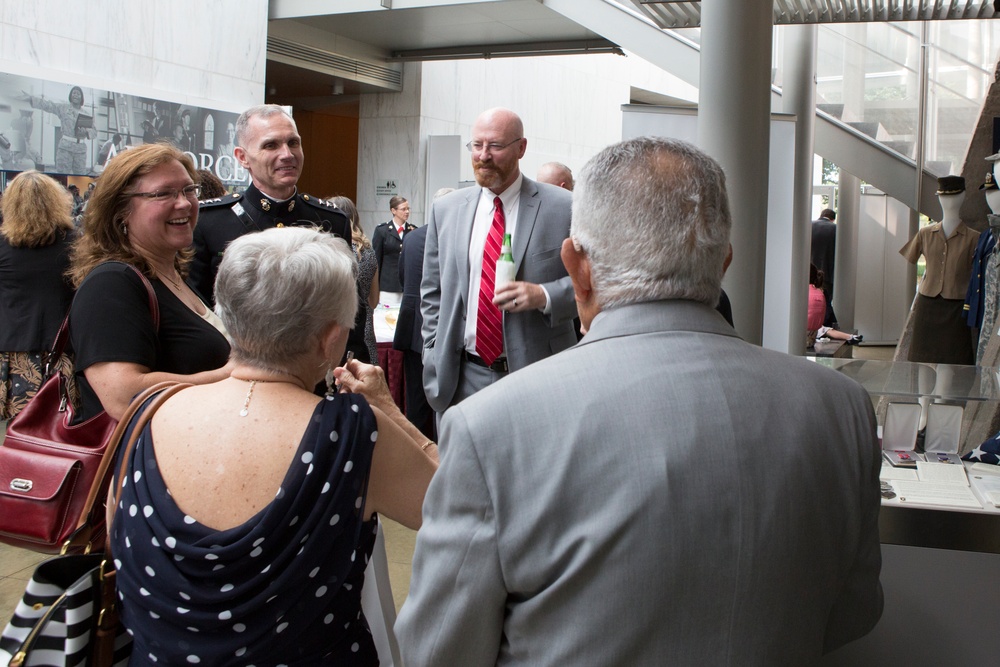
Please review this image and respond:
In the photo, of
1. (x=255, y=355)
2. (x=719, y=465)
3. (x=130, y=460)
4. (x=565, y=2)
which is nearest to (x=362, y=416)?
(x=255, y=355)

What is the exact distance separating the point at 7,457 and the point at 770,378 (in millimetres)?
1695

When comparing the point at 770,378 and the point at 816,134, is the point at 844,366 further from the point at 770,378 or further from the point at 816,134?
the point at 816,134

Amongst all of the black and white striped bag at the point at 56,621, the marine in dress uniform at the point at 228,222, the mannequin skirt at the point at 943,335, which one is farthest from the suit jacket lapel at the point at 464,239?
the mannequin skirt at the point at 943,335

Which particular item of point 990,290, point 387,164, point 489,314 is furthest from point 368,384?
point 387,164

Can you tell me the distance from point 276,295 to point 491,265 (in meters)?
1.79

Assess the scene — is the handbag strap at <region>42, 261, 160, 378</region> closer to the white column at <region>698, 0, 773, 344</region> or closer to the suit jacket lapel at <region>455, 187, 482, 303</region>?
the suit jacket lapel at <region>455, 187, 482, 303</region>

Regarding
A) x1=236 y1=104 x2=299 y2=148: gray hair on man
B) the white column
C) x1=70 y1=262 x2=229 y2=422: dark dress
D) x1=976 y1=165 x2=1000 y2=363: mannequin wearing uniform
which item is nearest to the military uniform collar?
x1=236 y1=104 x2=299 y2=148: gray hair on man

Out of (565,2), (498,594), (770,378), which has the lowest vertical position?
(498,594)

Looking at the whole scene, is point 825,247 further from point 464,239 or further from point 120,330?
point 120,330

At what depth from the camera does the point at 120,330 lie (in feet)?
7.06

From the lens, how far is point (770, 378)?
1193 millimetres

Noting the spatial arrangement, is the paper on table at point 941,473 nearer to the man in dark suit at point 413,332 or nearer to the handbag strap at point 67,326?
the handbag strap at point 67,326

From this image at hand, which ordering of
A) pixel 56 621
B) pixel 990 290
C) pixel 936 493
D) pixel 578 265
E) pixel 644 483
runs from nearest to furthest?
1. pixel 644 483
2. pixel 578 265
3. pixel 56 621
4. pixel 936 493
5. pixel 990 290

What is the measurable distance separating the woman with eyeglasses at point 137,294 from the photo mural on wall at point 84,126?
713 centimetres
